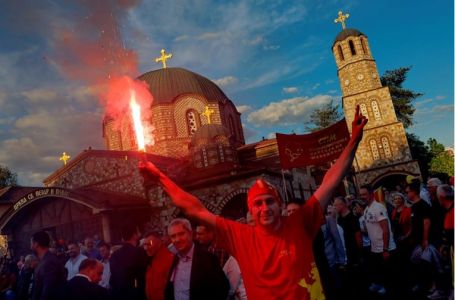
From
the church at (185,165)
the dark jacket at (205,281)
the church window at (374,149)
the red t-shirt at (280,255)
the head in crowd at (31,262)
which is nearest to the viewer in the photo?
the red t-shirt at (280,255)

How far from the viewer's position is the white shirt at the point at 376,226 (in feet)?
20.6

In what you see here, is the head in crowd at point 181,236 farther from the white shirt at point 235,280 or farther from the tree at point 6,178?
the tree at point 6,178

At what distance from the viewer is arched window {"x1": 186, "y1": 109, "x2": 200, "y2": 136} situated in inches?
1059

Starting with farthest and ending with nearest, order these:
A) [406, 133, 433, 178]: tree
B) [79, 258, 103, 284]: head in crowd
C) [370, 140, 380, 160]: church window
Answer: [406, 133, 433, 178]: tree, [370, 140, 380, 160]: church window, [79, 258, 103, 284]: head in crowd

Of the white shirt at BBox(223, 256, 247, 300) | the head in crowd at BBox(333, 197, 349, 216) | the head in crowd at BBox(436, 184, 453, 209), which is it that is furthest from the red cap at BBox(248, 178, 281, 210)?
the head in crowd at BBox(333, 197, 349, 216)

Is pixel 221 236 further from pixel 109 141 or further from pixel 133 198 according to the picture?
pixel 109 141

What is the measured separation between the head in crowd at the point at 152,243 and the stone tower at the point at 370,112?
30.3 m

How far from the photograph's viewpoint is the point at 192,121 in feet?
89.5

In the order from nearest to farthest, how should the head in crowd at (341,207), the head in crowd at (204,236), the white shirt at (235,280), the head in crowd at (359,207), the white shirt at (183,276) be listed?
the white shirt at (183,276)
the white shirt at (235,280)
the head in crowd at (204,236)
the head in crowd at (341,207)
the head in crowd at (359,207)

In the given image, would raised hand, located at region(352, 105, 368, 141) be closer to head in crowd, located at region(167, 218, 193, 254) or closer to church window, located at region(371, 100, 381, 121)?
head in crowd, located at region(167, 218, 193, 254)

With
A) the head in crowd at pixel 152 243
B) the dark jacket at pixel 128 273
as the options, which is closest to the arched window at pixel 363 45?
the head in crowd at pixel 152 243

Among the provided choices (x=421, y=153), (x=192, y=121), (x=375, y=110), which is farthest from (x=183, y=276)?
(x=421, y=153)

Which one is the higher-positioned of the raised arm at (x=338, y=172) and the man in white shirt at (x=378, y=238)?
the raised arm at (x=338, y=172)

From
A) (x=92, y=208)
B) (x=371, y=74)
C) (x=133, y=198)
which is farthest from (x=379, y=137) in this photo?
(x=92, y=208)
